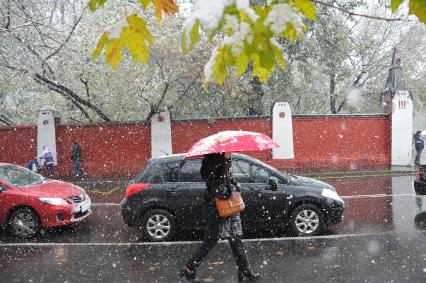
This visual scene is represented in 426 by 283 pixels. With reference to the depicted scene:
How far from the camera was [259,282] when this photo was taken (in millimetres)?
5746

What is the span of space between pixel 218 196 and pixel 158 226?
9.75ft

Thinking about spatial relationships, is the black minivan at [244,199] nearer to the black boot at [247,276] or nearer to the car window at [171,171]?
the car window at [171,171]

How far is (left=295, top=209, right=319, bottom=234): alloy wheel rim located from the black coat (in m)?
2.77

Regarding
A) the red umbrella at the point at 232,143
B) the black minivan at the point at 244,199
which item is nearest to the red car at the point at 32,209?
the black minivan at the point at 244,199

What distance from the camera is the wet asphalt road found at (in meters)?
6.13

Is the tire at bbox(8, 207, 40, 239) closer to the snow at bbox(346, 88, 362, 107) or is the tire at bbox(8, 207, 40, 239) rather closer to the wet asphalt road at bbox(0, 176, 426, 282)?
the wet asphalt road at bbox(0, 176, 426, 282)

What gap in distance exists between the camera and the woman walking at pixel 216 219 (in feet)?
18.1

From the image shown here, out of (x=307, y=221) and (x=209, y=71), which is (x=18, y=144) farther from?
(x=209, y=71)

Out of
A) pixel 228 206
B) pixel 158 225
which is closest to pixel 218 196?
pixel 228 206

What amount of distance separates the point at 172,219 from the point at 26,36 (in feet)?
38.3

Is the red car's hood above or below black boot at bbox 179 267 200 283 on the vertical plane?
above

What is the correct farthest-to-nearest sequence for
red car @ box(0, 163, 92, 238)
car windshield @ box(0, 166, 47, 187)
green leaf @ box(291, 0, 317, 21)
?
car windshield @ box(0, 166, 47, 187) → red car @ box(0, 163, 92, 238) → green leaf @ box(291, 0, 317, 21)

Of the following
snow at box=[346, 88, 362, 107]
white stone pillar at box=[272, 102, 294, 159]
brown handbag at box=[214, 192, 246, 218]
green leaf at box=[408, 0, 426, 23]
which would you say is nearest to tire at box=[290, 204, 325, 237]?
brown handbag at box=[214, 192, 246, 218]

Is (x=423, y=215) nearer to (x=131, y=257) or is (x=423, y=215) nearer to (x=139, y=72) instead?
(x=131, y=257)
